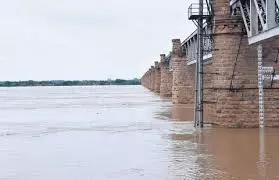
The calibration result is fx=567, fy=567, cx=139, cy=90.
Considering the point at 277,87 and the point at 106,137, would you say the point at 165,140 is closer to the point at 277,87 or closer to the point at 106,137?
the point at 106,137

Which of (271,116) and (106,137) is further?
(271,116)

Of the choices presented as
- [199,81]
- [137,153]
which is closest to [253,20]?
[199,81]

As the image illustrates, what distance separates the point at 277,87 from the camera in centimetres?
2295

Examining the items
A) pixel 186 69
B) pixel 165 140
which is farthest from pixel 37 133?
pixel 186 69

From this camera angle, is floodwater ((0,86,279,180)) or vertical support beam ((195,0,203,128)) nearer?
floodwater ((0,86,279,180))

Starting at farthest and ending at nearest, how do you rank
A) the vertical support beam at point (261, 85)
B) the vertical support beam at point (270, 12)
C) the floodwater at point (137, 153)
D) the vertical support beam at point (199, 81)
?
the vertical support beam at point (199, 81) → the vertical support beam at point (261, 85) → the vertical support beam at point (270, 12) → the floodwater at point (137, 153)

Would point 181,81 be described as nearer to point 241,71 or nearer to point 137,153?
point 241,71

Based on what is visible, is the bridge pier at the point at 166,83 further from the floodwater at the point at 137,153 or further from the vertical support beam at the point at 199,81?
the floodwater at the point at 137,153

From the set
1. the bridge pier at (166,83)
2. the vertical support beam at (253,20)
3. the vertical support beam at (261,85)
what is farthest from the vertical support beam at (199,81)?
the bridge pier at (166,83)

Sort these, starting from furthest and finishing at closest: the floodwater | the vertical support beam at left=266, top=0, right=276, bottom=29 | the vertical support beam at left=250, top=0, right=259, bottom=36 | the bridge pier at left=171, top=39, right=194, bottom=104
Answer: the bridge pier at left=171, top=39, right=194, bottom=104 → the vertical support beam at left=250, top=0, right=259, bottom=36 → the vertical support beam at left=266, top=0, right=276, bottom=29 → the floodwater

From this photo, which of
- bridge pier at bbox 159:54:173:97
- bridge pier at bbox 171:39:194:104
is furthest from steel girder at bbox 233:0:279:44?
bridge pier at bbox 159:54:173:97

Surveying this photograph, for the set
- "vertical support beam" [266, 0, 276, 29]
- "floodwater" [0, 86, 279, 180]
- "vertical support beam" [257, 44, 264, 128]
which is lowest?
"floodwater" [0, 86, 279, 180]

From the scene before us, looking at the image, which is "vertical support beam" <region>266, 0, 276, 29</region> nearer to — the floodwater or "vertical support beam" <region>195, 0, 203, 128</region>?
the floodwater

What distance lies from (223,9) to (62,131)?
8.38 meters
